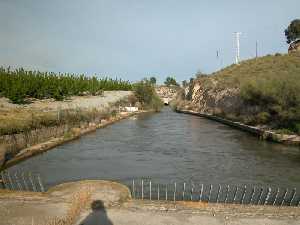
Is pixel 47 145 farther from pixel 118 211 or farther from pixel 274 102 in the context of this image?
pixel 274 102

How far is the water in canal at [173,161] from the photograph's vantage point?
18156 millimetres

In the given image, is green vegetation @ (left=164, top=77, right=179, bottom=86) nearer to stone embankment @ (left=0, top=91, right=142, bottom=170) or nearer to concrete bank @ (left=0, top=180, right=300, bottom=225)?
stone embankment @ (left=0, top=91, right=142, bottom=170)

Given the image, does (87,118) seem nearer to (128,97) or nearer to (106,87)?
(128,97)

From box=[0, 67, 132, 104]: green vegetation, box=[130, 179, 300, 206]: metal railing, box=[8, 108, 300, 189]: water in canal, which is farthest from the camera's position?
box=[0, 67, 132, 104]: green vegetation

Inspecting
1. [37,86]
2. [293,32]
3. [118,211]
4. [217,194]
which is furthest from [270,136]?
[293,32]

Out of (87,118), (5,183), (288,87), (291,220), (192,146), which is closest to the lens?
(291,220)

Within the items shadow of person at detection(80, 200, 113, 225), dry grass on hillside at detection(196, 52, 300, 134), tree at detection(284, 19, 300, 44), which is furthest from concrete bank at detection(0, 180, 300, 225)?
tree at detection(284, 19, 300, 44)

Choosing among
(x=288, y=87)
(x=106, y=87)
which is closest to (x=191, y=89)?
(x=106, y=87)

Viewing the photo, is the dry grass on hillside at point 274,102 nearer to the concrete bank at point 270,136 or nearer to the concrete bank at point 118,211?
the concrete bank at point 270,136

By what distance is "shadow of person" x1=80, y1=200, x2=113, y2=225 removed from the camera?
348 inches

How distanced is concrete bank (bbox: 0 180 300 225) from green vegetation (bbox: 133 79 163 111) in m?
64.8

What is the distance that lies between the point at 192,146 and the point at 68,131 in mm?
10780

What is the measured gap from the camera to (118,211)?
31.7ft

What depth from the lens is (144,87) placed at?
252 feet
